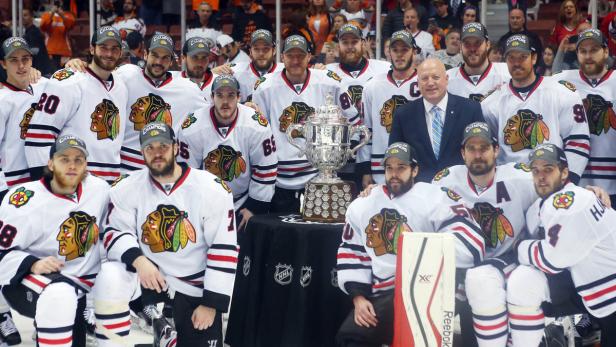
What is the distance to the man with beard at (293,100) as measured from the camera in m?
5.96

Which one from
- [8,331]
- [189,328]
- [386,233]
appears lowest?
[8,331]

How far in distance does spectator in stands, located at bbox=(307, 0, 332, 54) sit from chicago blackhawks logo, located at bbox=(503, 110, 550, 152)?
12.7 ft

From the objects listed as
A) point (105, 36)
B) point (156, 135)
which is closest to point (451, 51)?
point (105, 36)

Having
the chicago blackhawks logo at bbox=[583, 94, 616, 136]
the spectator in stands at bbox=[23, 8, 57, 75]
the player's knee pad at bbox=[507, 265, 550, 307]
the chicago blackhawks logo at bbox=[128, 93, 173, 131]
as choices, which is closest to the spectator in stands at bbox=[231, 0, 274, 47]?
the spectator in stands at bbox=[23, 8, 57, 75]

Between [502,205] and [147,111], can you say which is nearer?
[502,205]

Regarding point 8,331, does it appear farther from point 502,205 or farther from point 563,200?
point 563,200

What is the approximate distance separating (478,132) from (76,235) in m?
1.78

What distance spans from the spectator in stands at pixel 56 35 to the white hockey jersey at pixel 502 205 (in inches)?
262

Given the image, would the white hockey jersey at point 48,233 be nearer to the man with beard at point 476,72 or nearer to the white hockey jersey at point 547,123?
the white hockey jersey at point 547,123

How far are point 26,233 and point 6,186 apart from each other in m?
1.60

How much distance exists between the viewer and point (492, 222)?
475 cm

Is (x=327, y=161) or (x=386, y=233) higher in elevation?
(x=327, y=161)

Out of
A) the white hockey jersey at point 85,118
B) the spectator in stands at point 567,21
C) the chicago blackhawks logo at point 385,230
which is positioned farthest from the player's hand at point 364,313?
the spectator in stands at point 567,21

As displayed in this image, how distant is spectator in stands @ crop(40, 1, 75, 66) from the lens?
10.5m
